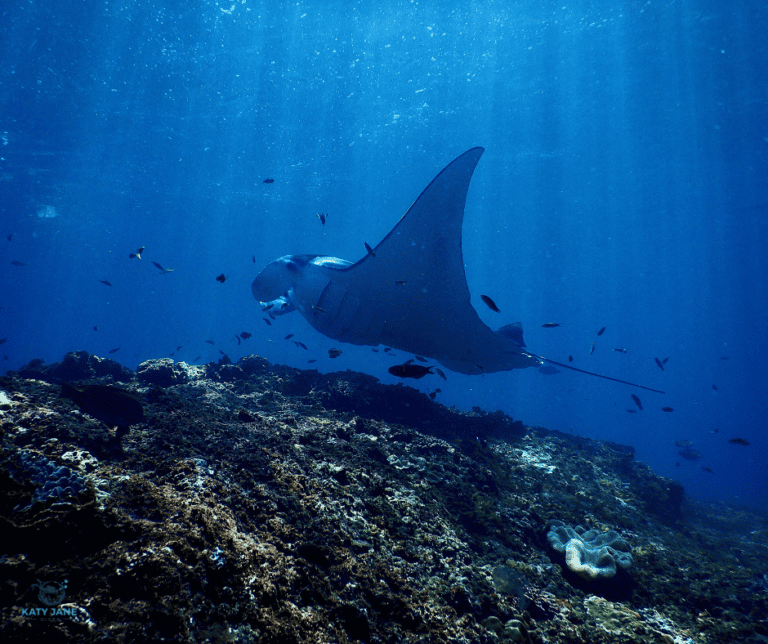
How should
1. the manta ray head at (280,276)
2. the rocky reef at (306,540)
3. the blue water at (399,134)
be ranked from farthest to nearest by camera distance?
the blue water at (399,134), the manta ray head at (280,276), the rocky reef at (306,540)

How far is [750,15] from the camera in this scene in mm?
16750

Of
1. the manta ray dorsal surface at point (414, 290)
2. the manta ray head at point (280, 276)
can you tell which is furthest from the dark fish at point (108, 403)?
the manta ray head at point (280, 276)

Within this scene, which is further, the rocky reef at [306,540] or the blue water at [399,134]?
the blue water at [399,134]

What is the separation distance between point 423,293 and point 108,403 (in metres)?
4.28

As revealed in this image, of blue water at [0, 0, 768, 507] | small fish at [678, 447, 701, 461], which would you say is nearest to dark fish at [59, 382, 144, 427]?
small fish at [678, 447, 701, 461]

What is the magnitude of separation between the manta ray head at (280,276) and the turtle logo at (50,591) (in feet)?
16.8

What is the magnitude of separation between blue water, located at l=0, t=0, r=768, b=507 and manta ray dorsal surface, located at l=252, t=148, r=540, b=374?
13.1m

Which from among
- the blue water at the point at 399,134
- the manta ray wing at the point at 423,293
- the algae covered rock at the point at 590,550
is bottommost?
the algae covered rock at the point at 590,550

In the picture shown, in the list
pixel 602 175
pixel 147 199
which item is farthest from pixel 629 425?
pixel 147 199

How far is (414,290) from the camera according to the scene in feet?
17.7

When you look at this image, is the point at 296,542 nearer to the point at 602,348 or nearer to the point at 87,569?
the point at 87,569

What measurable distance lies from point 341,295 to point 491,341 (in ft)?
9.17

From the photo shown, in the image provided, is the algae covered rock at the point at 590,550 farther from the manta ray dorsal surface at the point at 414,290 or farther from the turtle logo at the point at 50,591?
the turtle logo at the point at 50,591

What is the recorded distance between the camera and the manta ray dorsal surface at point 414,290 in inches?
193
